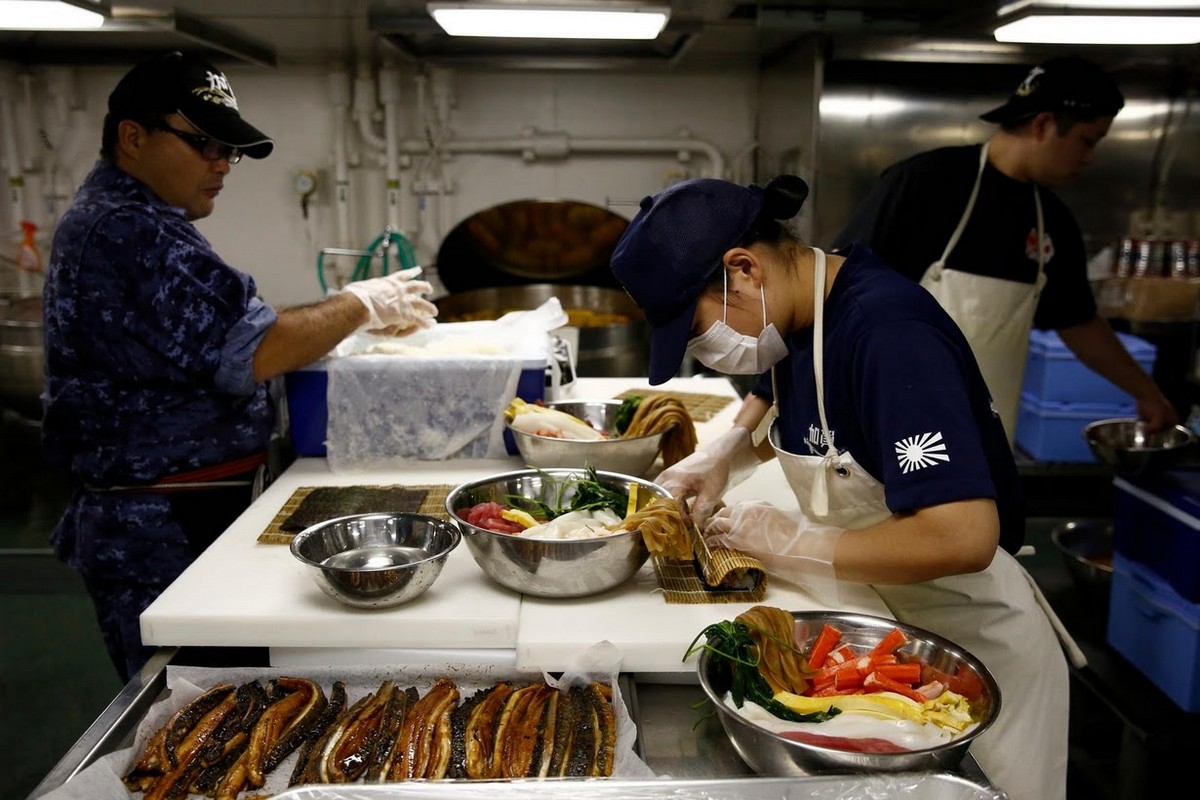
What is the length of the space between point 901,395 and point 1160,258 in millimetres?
4622

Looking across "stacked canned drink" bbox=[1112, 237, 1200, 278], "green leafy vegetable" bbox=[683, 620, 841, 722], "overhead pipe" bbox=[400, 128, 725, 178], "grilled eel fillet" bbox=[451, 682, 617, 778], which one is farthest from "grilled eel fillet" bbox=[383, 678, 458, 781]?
"stacked canned drink" bbox=[1112, 237, 1200, 278]

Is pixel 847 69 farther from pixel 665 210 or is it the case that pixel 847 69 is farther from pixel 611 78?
pixel 665 210

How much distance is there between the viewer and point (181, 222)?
2.42 meters

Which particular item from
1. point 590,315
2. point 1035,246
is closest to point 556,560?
point 1035,246

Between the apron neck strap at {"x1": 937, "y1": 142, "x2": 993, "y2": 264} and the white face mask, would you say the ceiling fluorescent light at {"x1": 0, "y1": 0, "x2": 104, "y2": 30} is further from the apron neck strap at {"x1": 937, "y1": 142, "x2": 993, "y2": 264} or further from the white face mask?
the apron neck strap at {"x1": 937, "y1": 142, "x2": 993, "y2": 264}

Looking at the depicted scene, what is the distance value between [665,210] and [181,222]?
144 centimetres

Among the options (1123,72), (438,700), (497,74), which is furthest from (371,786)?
(1123,72)

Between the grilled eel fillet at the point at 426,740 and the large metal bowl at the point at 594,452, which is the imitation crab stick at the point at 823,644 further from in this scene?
the large metal bowl at the point at 594,452

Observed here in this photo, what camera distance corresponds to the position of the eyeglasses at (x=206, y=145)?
2.40 metres

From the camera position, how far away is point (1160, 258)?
520 cm

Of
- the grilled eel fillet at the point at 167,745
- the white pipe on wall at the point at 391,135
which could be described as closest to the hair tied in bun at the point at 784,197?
the grilled eel fillet at the point at 167,745

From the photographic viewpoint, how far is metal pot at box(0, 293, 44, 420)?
486 cm

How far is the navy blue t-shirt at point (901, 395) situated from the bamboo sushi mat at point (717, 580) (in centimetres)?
26

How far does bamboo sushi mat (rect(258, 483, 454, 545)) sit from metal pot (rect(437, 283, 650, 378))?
1925mm
